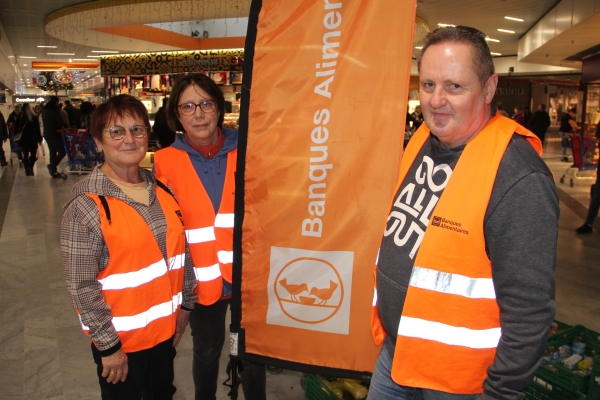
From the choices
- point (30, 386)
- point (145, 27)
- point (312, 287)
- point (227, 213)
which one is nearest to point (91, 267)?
point (227, 213)

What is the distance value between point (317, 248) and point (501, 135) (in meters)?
0.75

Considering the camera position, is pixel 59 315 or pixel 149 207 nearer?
pixel 149 207

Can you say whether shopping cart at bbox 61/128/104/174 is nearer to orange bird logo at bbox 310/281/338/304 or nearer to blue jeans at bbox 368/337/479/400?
orange bird logo at bbox 310/281/338/304

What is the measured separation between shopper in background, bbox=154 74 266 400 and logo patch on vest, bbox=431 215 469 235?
1.06 m

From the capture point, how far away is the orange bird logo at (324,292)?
173cm

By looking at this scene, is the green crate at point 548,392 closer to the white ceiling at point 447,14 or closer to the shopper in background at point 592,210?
the shopper in background at point 592,210

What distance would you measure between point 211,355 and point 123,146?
1.04m

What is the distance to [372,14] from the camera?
1603 millimetres

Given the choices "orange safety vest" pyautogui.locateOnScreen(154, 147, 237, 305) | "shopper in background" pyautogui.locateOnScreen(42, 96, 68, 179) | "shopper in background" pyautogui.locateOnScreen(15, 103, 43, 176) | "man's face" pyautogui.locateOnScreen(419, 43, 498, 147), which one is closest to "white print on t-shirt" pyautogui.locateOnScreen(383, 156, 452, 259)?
"man's face" pyautogui.locateOnScreen(419, 43, 498, 147)

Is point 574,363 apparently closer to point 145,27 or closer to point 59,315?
point 59,315

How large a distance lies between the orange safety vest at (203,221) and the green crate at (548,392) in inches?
66.5

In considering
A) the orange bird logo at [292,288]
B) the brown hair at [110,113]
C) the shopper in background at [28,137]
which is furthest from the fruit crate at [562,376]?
the shopper in background at [28,137]

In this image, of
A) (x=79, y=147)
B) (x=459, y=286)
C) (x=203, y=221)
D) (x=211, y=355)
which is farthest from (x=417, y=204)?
(x=79, y=147)

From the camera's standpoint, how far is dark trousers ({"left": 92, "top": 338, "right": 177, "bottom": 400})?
1.81m
